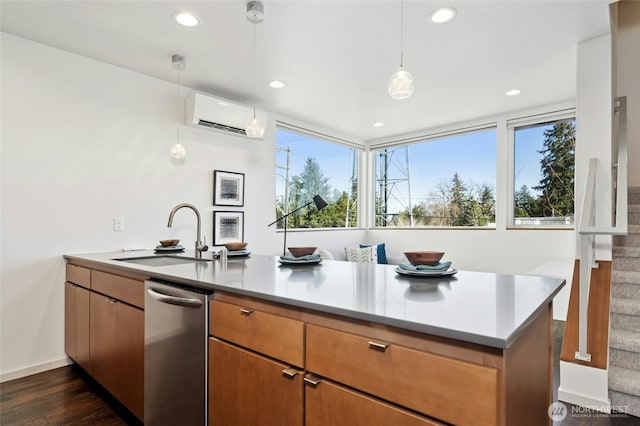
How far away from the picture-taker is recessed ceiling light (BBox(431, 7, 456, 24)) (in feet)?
7.47

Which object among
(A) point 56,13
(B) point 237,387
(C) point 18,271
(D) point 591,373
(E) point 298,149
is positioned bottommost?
(D) point 591,373

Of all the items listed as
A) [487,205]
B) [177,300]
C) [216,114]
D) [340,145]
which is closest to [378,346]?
[177,300]

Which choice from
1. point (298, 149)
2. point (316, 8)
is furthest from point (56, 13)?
point (298, 149)

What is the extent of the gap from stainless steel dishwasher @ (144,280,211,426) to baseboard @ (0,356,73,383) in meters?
1.59

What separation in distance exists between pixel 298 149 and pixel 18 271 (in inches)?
134

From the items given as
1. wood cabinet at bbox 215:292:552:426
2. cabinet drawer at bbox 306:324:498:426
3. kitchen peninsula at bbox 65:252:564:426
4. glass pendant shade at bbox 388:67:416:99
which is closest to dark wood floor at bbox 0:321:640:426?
kitchen peninsula at bbox 65:252:564:426

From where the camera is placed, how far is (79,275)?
2543mm

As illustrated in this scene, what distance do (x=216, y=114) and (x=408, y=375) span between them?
129 inches

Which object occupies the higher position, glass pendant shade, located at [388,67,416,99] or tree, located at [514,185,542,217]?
glass pendant shade, located at [388,67,416,99]

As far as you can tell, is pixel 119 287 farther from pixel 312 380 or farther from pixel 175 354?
pixel 312 380

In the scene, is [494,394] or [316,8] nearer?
[494,394]

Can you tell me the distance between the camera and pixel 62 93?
2.79 metres

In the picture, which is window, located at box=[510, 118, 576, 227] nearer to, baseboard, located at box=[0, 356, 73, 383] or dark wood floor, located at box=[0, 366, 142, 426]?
dark wood floor, located at box=[0, 366, 142, 426]

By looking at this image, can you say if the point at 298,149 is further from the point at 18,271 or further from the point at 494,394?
the point at 494,394
